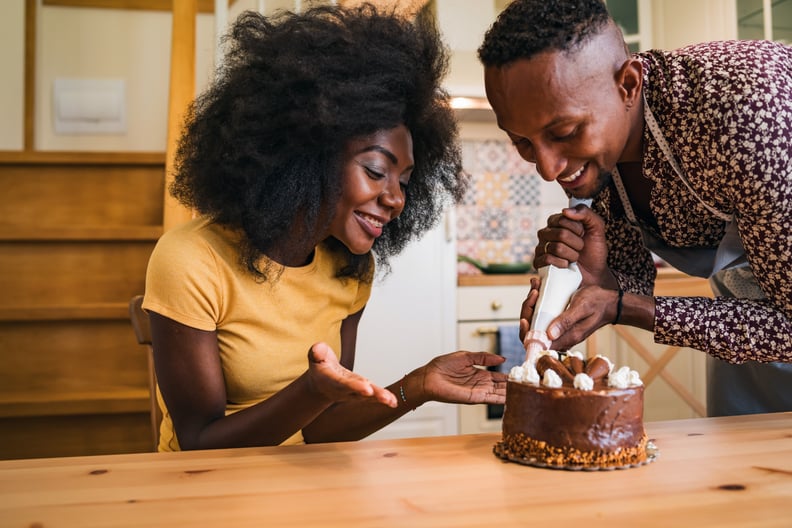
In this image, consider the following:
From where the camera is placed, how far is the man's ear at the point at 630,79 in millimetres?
1264

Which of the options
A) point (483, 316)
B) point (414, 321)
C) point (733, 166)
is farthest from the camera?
point (483, 316)

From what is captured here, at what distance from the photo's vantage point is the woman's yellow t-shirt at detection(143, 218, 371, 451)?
4.34 ft

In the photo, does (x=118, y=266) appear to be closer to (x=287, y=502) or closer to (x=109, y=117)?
(x=109, y=117)

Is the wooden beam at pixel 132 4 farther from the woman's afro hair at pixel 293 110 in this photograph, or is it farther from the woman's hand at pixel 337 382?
the woman's hand at pixel 337 382

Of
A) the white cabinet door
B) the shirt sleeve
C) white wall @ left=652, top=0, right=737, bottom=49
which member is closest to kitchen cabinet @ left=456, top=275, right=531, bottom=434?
the white cabinet door

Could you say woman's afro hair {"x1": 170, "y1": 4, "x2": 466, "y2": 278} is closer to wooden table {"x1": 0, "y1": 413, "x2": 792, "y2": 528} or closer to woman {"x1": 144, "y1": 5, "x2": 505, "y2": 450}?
woman {"x1": 144, "y1": 5, "x2": 505, "y2": 450}

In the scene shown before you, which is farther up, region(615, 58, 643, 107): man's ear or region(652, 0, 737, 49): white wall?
region(652, 0, 737, 49): white wall

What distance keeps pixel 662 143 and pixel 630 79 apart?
139 mm

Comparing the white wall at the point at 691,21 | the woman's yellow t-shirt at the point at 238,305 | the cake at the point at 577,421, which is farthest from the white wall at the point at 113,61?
the cake at the point at 577,421

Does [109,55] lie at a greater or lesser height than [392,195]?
greater

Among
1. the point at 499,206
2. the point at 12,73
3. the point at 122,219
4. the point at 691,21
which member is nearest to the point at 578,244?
the point at 122,219

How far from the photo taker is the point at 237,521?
2.50ft

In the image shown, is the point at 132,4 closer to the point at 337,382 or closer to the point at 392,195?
the point at 392,195

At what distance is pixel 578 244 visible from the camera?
1.41 m
